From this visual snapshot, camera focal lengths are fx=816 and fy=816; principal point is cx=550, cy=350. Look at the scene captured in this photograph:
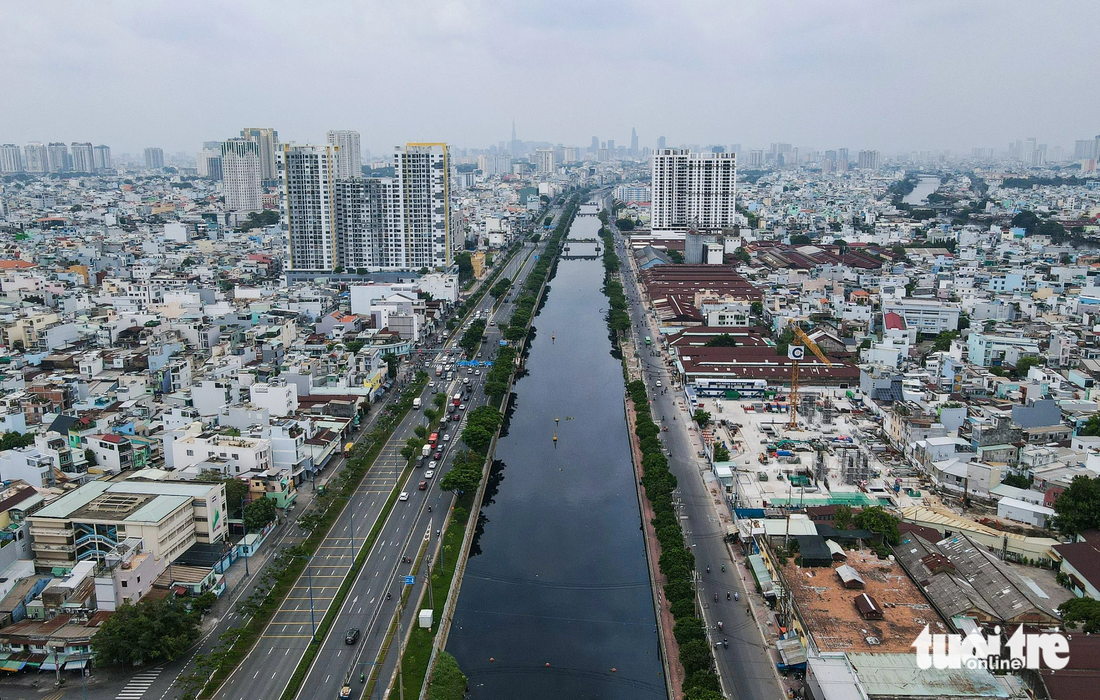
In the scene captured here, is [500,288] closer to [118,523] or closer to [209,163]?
[118,523]

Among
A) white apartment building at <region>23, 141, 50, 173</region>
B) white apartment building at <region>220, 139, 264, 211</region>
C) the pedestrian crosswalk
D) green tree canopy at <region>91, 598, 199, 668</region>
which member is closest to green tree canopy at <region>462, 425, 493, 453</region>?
green tree canopy at <region>91, 598, 199, 668</region>

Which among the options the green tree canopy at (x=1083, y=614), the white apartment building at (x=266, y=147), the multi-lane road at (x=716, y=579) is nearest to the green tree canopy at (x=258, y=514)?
the multi-lane road at (x=716, y=579)

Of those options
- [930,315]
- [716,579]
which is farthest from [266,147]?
[716,579]

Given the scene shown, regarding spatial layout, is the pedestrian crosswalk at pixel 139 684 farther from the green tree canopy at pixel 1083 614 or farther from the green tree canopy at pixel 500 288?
the green tree canopy at pixel 500 288

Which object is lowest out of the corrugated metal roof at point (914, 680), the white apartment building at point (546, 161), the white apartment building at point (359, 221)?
the corrugated metal roof at point (914, 680)

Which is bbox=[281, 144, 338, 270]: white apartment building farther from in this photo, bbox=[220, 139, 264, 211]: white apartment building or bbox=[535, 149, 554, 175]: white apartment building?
bbox=[535, 149, 554, 175]: white apartment building
